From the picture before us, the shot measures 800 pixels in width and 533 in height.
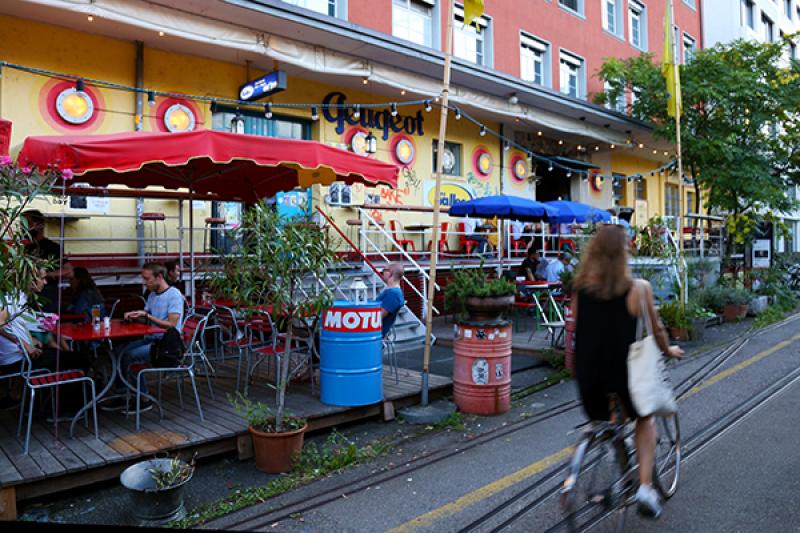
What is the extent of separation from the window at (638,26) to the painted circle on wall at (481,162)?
1003cm

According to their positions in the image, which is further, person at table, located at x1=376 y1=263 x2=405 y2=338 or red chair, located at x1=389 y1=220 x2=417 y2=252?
red chair, located at x1=389 y1=220 x2=417 y2=252

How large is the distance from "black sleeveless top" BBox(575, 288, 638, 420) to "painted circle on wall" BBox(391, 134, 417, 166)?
1088 centimetres

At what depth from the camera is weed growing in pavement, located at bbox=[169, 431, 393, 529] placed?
441 cm

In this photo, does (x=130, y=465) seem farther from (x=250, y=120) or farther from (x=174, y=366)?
(x=250, y=120)

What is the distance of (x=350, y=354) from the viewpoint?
20.6 ft

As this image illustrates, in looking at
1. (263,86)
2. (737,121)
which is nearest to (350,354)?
(263,86)

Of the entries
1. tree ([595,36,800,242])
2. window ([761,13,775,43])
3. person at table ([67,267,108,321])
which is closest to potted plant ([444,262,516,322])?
person at table ([67,267,108,321])

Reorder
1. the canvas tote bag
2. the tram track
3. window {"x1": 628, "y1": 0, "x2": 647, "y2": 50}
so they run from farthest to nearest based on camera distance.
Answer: window {"x1": 628, "y1": 0, "x2": 647, "y2": 50} → the tram track → the canvas tote bag

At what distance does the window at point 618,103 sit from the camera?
1969 cm

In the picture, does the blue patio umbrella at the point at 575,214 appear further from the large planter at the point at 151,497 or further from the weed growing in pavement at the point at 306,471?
the large planter at the point at 151,497

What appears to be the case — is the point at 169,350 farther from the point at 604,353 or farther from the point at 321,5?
the point at 321,5

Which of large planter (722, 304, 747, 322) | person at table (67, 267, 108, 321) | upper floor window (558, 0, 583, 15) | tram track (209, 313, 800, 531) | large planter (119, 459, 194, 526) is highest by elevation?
upper floor window (558, 0, 583, 15)

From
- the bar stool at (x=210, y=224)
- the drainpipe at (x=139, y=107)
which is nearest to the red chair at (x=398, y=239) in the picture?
the bar stool at (x=210, y=224)

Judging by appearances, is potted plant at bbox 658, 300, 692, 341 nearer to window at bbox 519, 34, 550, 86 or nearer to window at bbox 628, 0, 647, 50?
window at bbox 519, 34, 550, 86
